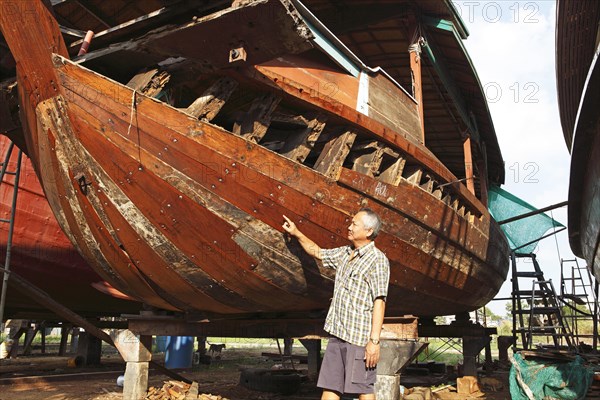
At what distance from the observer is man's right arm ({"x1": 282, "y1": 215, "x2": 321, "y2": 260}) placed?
329cm

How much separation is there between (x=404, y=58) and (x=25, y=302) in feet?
22.4

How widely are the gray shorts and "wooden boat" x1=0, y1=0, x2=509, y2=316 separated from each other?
44.4 inches

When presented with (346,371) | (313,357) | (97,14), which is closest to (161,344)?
(313,357)

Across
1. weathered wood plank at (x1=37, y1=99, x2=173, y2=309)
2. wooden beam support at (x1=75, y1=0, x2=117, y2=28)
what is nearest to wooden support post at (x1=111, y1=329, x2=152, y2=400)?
weathered wood plank at (x1=37, y1=99, x2=173, y2=309)

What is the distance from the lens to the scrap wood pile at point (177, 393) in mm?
4895

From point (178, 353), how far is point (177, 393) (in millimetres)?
4993

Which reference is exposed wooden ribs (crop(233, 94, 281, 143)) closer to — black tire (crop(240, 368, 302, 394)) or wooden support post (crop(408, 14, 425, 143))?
wooden support post (crop(408, 14, 425, 143))

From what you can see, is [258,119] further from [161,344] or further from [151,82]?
[161,344]

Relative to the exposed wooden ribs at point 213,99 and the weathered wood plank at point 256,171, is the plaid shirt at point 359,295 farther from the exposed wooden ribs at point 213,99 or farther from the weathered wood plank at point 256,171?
the exposed wooden ribs at point 213,99

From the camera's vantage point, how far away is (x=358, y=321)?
2.52m

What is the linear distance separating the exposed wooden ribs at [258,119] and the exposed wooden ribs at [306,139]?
0.97ft

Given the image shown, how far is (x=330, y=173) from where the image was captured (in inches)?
144

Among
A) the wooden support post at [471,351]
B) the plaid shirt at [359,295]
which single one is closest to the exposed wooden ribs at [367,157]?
the plaid shirt at [359,295]

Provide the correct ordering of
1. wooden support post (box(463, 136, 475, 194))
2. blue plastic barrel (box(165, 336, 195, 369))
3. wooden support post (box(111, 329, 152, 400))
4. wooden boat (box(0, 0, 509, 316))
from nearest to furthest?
wooden boat (box(0, 0, 509, 316)) < wooden support post (box(111, 329, 152, 400)) < wooden support post (box(463, 136, 475, 194)) < blue plastic barrel (box(165, 336, 195, 369))
